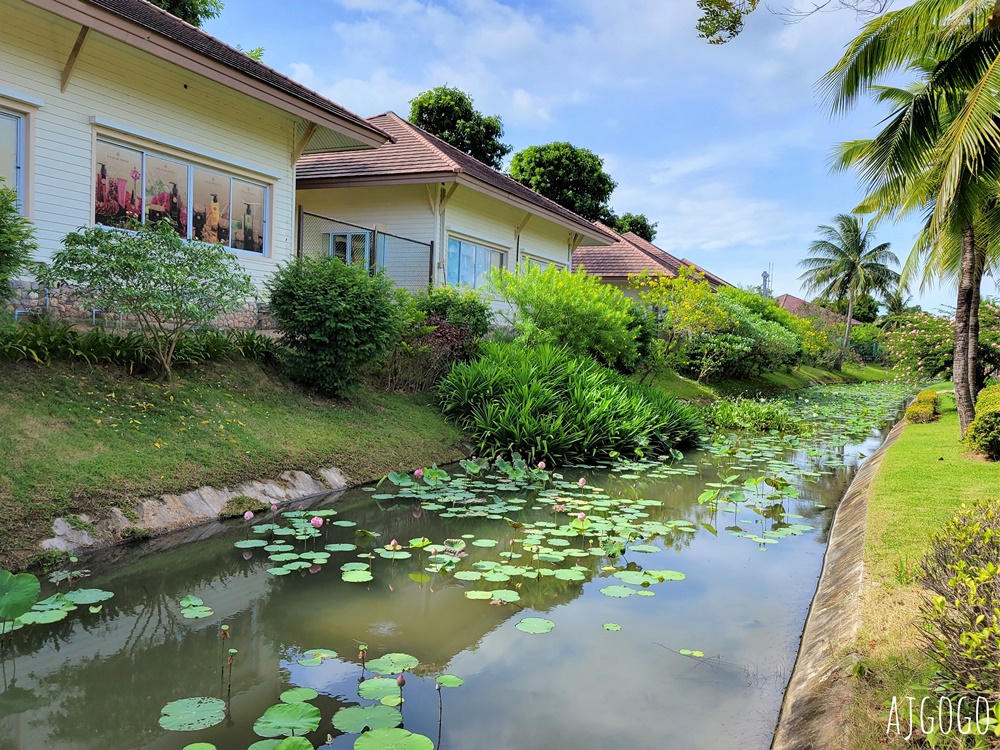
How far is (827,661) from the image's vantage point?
3895mm

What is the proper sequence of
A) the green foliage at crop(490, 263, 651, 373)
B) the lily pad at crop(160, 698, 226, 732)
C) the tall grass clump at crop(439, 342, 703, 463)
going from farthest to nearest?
1. the green foliage at crop(490, 263, 651, 373)
2. the tall grass clump at crop(439, 342, 703, 463)
3. the lily pad at crop(160, 698, 226, 732)

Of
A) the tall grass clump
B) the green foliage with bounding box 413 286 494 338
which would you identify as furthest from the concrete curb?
the green foliage with bounding box 413 286 494 338

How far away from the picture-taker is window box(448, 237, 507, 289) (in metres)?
17.8

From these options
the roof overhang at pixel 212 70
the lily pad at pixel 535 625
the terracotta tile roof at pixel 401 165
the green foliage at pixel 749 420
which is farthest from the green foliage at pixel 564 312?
the lily pad at pixel 535 625

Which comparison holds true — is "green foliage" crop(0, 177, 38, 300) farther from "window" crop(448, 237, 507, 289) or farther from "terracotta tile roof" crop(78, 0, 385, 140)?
"window" crop(448, 237, 507, 289)

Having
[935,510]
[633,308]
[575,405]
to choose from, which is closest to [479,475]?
[575,405]

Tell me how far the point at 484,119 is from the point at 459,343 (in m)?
20.5

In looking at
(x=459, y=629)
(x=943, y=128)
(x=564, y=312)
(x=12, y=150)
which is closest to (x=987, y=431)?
(x=943, y=128)

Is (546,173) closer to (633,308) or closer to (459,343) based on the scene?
(633,308)

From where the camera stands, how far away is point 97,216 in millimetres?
10500

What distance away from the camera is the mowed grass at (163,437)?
6.04 m

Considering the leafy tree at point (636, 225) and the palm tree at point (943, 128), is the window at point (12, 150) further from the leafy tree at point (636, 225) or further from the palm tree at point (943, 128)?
the leafy tree at point (636, 225)

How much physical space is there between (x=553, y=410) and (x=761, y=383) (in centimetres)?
1815

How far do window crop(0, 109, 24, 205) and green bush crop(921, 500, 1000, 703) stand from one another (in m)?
10.8
